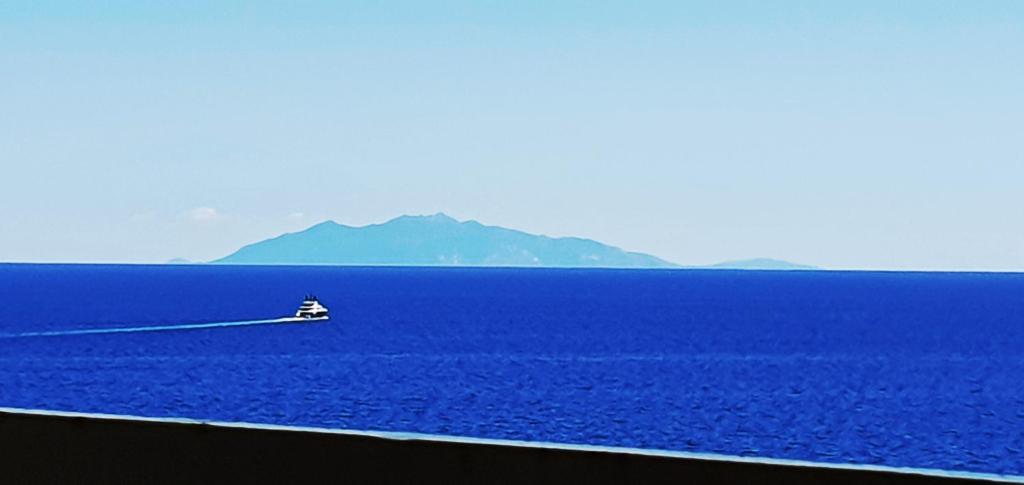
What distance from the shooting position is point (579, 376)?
67.3m

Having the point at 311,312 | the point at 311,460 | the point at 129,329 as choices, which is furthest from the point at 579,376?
the point at 311,460

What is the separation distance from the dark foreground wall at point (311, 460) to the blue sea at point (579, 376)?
35.9 metres

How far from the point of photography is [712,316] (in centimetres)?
12875

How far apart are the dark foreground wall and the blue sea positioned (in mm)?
35898

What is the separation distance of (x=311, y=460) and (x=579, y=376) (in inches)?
2495

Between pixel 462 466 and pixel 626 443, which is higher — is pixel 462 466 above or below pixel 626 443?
above

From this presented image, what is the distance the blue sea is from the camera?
48.0 m

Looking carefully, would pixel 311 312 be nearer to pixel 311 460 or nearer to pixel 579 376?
pixel 579 376

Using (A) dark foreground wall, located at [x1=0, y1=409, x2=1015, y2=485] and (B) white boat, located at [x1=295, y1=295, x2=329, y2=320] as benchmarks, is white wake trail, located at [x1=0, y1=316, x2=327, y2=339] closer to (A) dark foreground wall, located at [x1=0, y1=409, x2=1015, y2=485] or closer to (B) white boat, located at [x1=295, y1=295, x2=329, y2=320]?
(B) white boat, located at [x1=295, y1=295, x2=329, y2=320]

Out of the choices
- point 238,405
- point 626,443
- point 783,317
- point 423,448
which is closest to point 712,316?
point 783,317

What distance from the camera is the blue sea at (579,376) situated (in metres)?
48.0

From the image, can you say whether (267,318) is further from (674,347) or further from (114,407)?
(114,407)

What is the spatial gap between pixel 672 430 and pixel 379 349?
39264mm

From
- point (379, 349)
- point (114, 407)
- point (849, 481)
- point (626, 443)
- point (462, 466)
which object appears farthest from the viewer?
point (379, 349)
